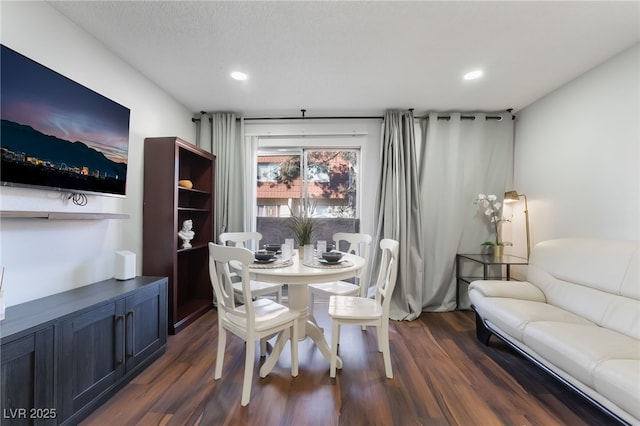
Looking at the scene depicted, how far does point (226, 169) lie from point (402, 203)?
2.28m

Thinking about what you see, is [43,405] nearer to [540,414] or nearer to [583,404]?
[540,414]

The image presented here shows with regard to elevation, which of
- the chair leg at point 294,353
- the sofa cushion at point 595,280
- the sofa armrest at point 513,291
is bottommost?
the chair leg at point 294,353

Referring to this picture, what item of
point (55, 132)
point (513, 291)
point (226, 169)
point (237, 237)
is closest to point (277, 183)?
point (226, 169)

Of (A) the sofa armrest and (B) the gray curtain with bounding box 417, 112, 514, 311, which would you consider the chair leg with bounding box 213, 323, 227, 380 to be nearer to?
(A) the sofa armrest

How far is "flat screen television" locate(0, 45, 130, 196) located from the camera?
1434 millimetres

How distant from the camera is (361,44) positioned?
2.07m

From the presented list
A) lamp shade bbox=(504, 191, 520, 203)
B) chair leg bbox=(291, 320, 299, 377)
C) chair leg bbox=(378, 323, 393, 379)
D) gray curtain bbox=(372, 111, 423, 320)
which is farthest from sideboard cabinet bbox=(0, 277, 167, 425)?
lamp shade bbox=(504, 191, 520, 203)

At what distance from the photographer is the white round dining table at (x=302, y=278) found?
5.92 feet

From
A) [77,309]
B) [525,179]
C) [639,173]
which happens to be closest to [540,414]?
[639,173]

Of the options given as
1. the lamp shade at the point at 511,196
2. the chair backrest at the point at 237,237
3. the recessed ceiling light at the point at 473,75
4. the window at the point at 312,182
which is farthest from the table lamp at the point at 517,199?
the chair backrest at the point at 237,237

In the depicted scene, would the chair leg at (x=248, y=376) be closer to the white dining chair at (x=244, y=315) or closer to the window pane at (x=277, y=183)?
the white dining chair at (x=244, y=315)

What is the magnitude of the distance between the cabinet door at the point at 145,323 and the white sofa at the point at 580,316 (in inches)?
109

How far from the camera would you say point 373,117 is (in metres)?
3.53

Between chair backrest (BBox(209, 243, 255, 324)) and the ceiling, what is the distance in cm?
156
